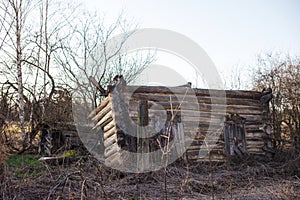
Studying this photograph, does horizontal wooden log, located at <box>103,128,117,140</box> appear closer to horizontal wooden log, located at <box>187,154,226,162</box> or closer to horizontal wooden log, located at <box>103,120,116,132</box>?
horizontal wooden log, located at <box>103,120,116,132</box>

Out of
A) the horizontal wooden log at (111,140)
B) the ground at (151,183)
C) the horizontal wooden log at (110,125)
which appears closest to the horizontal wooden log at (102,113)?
the horizontal wooden log at (110,125)

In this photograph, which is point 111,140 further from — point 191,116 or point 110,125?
point 191,116

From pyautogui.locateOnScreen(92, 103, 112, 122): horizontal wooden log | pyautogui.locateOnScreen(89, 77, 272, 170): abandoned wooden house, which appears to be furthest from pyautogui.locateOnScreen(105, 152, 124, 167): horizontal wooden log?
pyautogui.locateOnScreen(92, 103, 112, 122): horizontal wooden log

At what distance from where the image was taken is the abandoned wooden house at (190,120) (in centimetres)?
930

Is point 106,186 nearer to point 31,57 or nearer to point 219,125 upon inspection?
→ point 219,125

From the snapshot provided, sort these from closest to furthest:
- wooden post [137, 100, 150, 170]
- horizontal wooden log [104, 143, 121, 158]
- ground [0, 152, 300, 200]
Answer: ground [0, 152, 300, 200] → wooden post [137, 100, 150, 170] → horizontal wooden log [104, 143, 121, 158]

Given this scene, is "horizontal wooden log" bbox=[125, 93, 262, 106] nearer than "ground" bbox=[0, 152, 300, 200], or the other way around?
"ground" bbox=[0, 152, 300, 200]

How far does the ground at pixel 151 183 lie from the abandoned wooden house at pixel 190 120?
0.91 meters

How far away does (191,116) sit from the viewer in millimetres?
10438

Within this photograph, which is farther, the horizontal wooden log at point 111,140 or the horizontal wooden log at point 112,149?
the horizontal wooden log at point 111,140

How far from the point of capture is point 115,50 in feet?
68.2

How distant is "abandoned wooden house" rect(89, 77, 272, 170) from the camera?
930 cm

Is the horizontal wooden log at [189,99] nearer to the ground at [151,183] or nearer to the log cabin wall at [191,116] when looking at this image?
the log cabin wall at [191,116]

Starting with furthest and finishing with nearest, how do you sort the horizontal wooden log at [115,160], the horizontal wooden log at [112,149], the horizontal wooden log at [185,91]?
the horizontal wooden log at [185,91] < the horizontal wooden log at [112,149] < the horizontal wooden log at [115,160]
